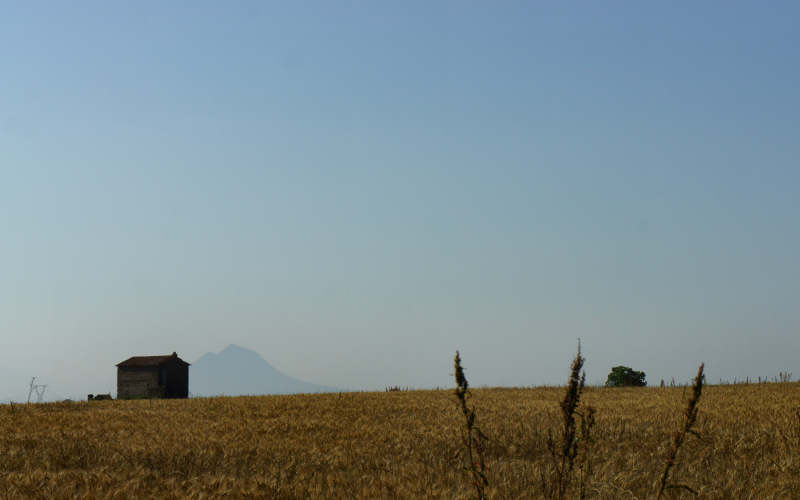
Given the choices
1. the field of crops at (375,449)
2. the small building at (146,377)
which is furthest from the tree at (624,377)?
the small building at (146,377)

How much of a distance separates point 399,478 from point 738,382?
2645 centimetres

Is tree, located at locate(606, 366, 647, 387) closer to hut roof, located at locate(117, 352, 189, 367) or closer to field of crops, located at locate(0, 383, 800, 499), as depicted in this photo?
field of crops, located at locate(0, 383, 800, 499)

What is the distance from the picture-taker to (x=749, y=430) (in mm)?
15203

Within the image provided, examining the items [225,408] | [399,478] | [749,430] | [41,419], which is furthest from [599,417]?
[41,419]

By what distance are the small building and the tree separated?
33.1 m

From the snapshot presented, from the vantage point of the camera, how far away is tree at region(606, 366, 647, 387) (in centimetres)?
3678

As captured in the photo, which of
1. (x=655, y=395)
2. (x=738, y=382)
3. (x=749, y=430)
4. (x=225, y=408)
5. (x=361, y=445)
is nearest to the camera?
(x=361, y=445)

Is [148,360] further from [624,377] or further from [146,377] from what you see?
[624,377]

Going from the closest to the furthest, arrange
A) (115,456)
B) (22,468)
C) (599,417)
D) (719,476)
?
(719,476) → (22,468) → (115,456) → (599,417)

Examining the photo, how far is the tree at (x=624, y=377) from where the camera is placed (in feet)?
121

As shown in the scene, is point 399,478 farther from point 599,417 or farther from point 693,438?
point 599,417

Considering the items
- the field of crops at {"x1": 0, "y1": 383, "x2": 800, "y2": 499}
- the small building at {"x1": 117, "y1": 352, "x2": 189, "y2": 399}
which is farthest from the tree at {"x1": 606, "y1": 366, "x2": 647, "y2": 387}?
the small building at {"x1": 117, "y1": 352, "x2": 189, "y2": 399}

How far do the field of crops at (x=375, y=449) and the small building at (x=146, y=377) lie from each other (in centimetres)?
3229

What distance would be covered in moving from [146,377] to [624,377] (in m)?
36.1
